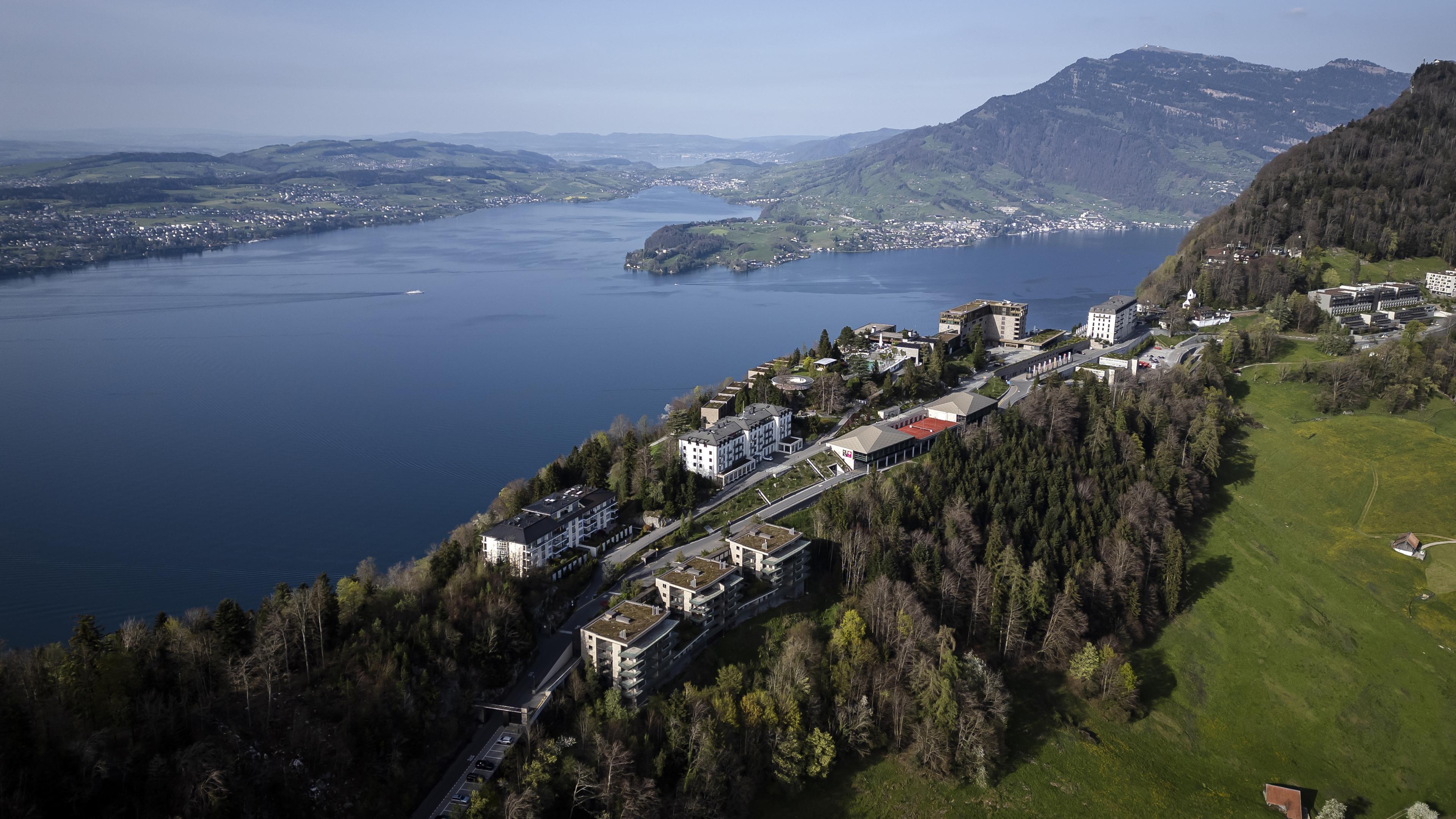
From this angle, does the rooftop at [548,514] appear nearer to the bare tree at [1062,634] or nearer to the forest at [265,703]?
the forest at [265,703]

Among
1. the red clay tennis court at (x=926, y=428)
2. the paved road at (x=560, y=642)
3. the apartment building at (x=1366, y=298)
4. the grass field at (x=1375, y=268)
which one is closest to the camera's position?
the paved road at (x=560, y=642)

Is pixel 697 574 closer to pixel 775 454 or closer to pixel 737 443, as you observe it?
pixel 737 443

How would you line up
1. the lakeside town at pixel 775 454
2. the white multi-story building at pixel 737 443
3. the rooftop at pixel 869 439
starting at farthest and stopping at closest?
the rooftop at pixel 869 439 < the white multi-story building at pixel 737 443 < the lakeside town at pixel 775 454

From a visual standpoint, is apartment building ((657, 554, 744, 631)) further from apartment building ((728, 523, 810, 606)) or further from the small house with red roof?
the small house with red roof

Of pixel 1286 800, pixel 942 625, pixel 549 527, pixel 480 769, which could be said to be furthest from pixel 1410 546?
pixel 480 769

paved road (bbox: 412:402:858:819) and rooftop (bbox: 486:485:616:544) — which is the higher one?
rooftop (bbox: 486:485:616:544)

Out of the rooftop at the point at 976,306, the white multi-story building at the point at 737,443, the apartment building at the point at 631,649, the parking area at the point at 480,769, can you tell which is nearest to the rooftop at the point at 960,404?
the white multi-story building at the point at 737,443

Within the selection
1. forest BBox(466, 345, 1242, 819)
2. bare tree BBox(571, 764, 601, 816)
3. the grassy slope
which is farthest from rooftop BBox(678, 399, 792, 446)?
bare tree BBox(571, 764, 601, 816)
